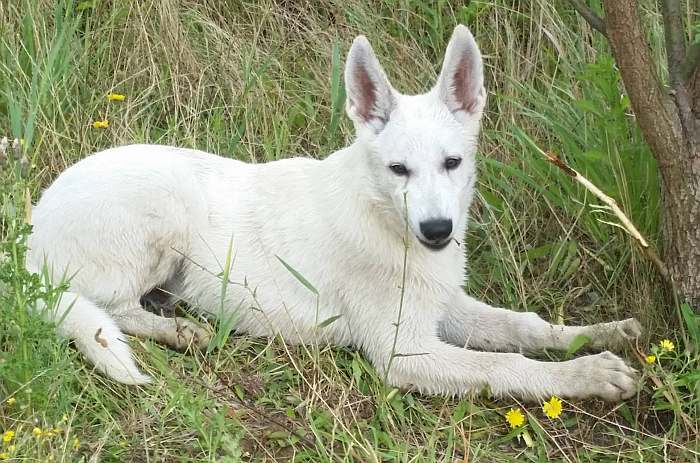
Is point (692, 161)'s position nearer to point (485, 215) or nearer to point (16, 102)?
point (485, 215)

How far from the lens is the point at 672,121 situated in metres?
3.16

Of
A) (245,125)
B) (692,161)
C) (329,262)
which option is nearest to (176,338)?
(329,262)

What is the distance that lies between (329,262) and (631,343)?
1080mm

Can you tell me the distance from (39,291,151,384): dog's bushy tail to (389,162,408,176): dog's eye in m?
1.04

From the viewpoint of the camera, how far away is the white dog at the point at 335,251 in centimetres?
318

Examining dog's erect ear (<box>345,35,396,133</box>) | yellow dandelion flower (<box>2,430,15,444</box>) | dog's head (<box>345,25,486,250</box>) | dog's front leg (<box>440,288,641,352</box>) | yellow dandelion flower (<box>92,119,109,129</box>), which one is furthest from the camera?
yellow dandelion flower (<box>92,119,109,129</box>)

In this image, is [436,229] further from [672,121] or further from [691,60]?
[691,60]

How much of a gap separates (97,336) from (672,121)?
6.41 feet

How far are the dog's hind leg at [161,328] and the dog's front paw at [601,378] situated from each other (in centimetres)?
127

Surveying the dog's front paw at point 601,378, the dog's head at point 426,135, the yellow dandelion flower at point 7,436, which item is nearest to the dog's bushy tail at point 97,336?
the yellow dandelion flower at point 7,436

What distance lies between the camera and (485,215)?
409 centimetres

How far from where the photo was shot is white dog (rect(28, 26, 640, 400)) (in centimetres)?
318

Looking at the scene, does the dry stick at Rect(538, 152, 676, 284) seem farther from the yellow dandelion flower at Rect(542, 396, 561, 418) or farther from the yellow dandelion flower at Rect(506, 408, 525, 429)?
the yellow dandelion flower at Rect(506, 408, 525, 429)

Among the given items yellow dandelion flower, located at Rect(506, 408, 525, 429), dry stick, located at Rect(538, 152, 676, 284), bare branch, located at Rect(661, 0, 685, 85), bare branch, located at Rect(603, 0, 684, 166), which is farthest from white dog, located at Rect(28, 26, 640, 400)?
bare branch, located at Rect(661, 0, 685, 85)
